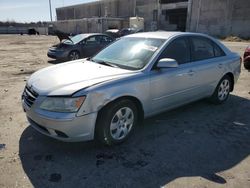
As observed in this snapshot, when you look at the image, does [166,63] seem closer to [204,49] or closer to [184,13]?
[204,49]

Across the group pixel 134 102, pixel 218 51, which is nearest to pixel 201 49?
pixel 218 51

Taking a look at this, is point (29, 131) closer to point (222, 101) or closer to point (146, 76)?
point (146, 76)

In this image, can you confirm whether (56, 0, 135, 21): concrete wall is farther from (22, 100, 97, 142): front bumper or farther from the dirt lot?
(22, 100, 97, 142): front bumper

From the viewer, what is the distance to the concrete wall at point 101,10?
54719mm

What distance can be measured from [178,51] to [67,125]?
250 cm

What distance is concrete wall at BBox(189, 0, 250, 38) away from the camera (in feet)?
114

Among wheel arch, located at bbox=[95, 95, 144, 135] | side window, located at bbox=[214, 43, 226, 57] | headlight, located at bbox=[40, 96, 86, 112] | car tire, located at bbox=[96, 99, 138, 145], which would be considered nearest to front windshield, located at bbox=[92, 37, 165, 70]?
wheel arch, located at bbox=[95, 95, 144, 135]

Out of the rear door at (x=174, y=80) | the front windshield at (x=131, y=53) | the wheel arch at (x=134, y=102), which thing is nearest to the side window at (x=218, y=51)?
the rear door at (x=174, y=80)

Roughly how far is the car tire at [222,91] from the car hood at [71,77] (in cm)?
269

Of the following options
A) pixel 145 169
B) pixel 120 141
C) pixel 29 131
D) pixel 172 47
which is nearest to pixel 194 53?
pixel 172 47

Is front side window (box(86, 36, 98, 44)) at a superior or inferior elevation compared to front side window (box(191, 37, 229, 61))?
inferior

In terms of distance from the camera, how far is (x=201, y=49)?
5395mm

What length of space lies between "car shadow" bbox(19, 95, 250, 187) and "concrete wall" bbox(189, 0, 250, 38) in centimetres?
3386

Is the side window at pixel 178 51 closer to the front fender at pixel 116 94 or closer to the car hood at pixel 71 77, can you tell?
the front fender at pixel 116 94
